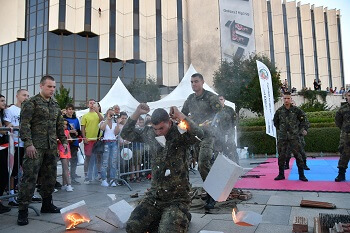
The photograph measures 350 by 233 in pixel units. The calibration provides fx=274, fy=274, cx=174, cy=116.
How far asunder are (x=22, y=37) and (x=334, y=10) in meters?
48.5

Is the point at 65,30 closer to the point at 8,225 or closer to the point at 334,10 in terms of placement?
the point at 8,225

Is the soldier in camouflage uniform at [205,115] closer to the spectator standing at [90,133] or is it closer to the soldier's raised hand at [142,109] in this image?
the soldier's raised hand at [142,109]

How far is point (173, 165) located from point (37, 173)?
228cm

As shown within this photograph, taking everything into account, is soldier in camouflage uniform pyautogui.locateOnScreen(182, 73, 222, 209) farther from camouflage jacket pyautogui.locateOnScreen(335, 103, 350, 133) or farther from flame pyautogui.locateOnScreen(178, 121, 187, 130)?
camouflage jacket pyautogui.locateOnScreen(335, 103, 350, 133)

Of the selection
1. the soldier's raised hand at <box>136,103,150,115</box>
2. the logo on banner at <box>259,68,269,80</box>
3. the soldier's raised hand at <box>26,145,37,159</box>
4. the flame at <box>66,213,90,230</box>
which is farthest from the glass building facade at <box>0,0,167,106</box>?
the soldier's raised hand at <box>136,103,150,115</box>

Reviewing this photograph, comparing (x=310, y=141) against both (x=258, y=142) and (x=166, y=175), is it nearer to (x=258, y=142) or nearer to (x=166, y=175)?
(x=258, y=142)

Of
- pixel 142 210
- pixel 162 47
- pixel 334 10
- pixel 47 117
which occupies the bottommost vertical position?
pixel 142 210

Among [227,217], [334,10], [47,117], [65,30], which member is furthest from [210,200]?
[334,10]

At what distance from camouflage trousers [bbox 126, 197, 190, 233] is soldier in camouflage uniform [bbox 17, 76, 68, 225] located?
192 centimetres

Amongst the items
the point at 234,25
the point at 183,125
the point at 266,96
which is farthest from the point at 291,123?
the point at 234,25

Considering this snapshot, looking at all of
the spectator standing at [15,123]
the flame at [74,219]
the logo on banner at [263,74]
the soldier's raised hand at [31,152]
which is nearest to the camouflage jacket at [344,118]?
the logo on banner at [263,74]

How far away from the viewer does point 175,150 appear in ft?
9.24

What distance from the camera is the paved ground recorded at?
333 cm

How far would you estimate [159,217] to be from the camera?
9.21 feet
